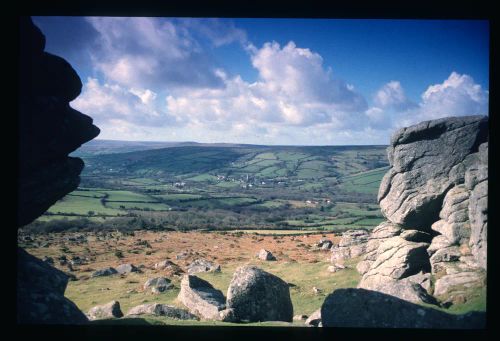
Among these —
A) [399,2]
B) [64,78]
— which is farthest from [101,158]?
[399,2]

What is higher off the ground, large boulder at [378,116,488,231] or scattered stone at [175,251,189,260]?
large boulder at [378,116,488,231]

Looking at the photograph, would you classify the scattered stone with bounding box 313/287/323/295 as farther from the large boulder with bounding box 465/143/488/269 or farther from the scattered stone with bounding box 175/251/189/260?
the scattered stone with bounding box 175/251/189/260

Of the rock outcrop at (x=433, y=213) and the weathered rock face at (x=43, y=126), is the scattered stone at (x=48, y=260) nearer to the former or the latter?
the weathered rock face at (x=43, y=126)

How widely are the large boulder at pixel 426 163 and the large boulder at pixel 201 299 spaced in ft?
50.2

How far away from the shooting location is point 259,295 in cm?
1875

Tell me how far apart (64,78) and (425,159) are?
25.4 meters

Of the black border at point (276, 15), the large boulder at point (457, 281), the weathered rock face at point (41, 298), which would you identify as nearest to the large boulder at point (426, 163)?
the large boulder at point (457, 281)

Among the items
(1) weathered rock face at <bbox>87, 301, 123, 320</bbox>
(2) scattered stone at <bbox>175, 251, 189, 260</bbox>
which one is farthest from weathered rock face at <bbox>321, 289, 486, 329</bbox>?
(2) scattered stone at <bbox>175, 251, 189, 260</bbox>

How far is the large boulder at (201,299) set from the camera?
19.9 m

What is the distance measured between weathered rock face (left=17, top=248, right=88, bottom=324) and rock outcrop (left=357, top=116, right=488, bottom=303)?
53.5ft

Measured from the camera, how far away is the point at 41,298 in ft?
47.6

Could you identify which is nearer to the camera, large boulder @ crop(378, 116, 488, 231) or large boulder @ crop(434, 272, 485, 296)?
large boulder @ crop(434, 272, 485, 296)

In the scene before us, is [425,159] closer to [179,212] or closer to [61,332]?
[61,332]

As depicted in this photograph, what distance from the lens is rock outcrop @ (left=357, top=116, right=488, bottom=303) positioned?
1912cm
